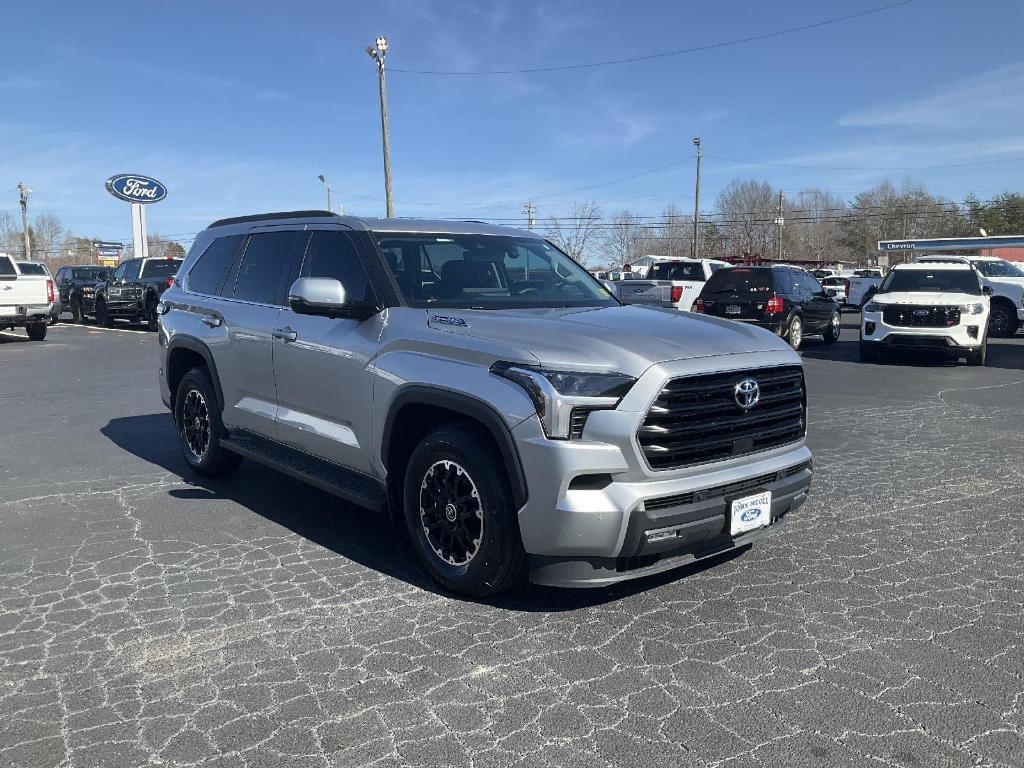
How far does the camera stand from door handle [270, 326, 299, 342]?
5102 millimetres

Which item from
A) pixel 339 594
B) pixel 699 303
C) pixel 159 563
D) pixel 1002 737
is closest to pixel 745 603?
pixel 1002 737

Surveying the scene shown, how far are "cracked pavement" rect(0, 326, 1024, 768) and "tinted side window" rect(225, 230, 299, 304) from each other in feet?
4.69

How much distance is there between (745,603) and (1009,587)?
4.60 feet

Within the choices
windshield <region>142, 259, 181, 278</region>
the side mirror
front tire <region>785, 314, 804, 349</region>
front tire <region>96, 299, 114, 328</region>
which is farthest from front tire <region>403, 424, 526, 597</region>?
front tire <region>96, 299, 114, 328</region>

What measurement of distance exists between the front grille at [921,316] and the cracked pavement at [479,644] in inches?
344

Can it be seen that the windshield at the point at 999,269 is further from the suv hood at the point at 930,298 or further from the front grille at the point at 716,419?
the front grille at the point at 716,419

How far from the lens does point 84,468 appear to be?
6945 millimetres

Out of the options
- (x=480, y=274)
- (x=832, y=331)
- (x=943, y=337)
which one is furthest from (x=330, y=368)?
(x=832, y=331)

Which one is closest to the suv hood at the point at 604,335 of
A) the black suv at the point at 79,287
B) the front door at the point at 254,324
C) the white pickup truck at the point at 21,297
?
the front door at the point at 254,324

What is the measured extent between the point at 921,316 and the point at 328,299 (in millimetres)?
12711

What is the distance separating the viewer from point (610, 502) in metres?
3.54

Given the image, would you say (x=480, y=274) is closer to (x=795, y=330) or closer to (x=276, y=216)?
(x=276, y=216)

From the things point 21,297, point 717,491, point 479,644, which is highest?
point 21,297

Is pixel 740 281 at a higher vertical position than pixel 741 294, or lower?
higher
